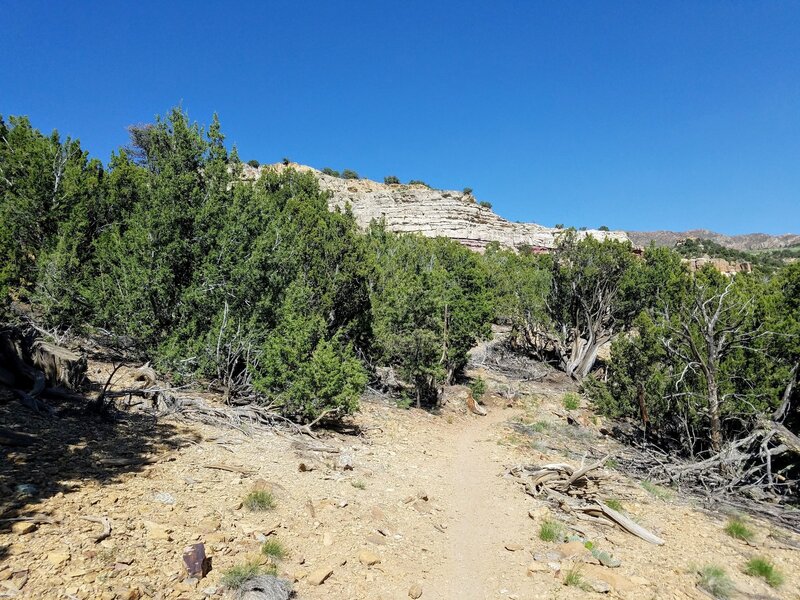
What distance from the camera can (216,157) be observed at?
12656 mm

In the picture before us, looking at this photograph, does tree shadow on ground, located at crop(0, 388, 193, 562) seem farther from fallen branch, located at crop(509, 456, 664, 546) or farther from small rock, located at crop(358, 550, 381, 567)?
fallen branch, located at crop(509, 456, 664, 546)

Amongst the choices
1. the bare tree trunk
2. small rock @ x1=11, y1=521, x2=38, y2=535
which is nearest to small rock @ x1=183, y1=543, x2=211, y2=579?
small rock @ x1=11, y1=521, x2=38, y2=535

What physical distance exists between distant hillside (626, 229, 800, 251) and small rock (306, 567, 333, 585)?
9014 cm

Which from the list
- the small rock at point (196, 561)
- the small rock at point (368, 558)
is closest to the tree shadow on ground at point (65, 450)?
the small rock at point (196, 561)

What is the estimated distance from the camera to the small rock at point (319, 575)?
4.96 meters

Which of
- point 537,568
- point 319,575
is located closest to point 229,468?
point 319,575

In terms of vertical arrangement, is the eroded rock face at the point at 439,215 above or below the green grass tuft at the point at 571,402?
above

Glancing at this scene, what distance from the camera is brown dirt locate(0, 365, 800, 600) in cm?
430

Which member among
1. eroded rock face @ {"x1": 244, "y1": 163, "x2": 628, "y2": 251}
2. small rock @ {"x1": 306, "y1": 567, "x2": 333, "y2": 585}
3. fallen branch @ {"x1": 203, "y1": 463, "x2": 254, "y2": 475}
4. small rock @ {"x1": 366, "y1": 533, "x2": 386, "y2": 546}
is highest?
eroded rock face @ {"x1": 244, "y1": 163, "x2": 628, "y2": 251}

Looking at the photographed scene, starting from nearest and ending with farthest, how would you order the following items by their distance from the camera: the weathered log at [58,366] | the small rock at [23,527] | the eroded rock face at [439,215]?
the small rock at [23,527] → the weathered log at [58,366] → the eroded rock face at [439,215]

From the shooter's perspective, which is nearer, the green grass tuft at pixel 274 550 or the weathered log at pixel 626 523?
the green grass tuft at pixel 274 550

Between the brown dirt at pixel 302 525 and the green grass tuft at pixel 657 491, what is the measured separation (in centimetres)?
20

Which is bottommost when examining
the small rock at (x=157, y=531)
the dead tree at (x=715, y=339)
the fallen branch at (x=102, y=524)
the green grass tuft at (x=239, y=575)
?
the green grass tuft at (x=239, y=575)

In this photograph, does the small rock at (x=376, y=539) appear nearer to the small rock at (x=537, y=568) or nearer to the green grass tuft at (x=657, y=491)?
the small rock at (x=537, y=568)
